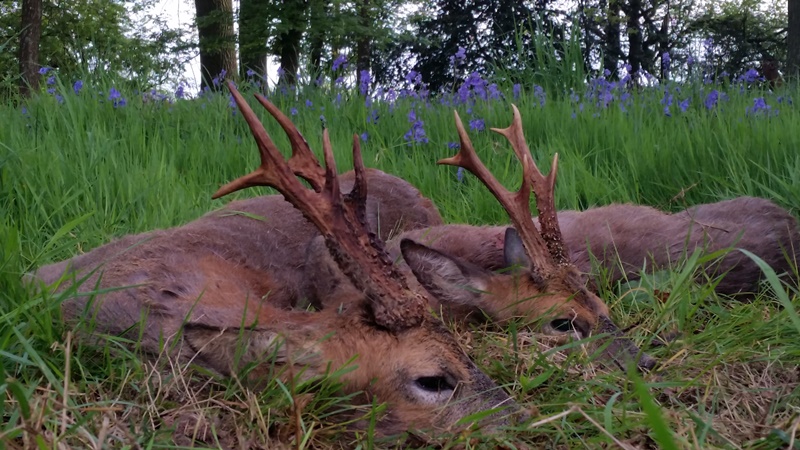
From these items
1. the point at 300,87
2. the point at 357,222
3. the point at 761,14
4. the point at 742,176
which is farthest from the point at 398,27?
the point at 761,14

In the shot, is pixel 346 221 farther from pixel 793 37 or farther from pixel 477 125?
pixel 793 37

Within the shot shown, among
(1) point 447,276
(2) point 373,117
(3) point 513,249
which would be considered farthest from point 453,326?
(2) point 373,117

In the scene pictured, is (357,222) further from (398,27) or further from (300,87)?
(398,27)

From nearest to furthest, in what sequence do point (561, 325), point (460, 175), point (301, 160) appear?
point (301, 160) → point (561, 325) → point (460, 175)

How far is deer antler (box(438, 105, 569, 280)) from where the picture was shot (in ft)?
10.8

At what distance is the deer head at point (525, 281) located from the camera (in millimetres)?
3059

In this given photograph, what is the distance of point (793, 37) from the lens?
9.62 meters

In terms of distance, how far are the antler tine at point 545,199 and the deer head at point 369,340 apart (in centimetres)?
116

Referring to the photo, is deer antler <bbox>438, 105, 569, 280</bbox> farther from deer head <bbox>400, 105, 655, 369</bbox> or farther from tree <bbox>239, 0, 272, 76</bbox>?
tree <bbox>239, 0, 272, 76</bbox>

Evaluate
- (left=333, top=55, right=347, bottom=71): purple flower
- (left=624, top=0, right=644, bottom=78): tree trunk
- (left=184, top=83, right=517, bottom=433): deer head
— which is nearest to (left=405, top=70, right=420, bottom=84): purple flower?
(left=333, top=55, right=347, bottom=71): purple flower

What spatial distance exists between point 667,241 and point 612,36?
19547mm

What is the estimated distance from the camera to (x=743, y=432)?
2.04 meters

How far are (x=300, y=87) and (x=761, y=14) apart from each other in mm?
25904

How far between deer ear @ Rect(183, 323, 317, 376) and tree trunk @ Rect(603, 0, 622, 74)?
17.8 meters
